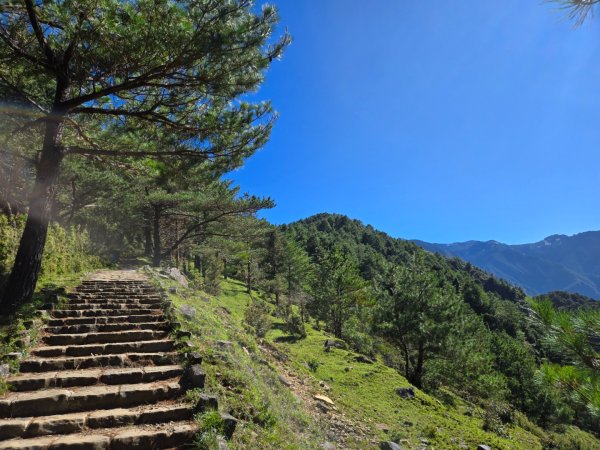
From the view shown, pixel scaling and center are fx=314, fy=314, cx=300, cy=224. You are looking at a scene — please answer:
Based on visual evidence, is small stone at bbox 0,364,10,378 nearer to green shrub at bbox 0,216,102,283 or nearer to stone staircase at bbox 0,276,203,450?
stone staircase at bbox 0,276,203,450

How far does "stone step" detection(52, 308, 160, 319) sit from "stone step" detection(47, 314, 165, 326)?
0.26m

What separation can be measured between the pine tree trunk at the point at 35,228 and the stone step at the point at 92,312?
789 mm

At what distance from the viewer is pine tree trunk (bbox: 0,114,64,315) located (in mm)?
6942

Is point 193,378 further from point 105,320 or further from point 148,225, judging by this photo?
point 148,225

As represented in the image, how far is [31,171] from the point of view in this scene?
16.4 m

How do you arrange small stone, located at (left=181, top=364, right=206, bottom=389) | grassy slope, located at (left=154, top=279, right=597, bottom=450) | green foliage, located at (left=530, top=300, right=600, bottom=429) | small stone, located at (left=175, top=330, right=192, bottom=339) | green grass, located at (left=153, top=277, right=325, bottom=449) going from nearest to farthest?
1. green foliage, located at (left=530, top=300, right=600, bottom=429)
2. green grass, located at (left=153, top=277, right=325, bottom=449)
3. small stone, located at (left=181, top=364, right=206, bottom=389)
4. grassy slope, located at (left=154, top=279, right=597, bottom=450)
5. small stone, located at (left=175, top=330, right=192, bottom=339)

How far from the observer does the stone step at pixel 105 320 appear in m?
6.71

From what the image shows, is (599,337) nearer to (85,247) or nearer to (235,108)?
(235,108)

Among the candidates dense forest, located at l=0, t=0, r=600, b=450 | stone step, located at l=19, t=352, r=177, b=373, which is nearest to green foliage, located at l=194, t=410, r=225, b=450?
stone step, located at l=19, t=352, r=177, b=373

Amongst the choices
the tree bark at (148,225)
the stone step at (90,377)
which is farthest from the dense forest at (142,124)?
the tree bark at (148,225)

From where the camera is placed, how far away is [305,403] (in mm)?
9570

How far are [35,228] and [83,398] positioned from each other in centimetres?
488

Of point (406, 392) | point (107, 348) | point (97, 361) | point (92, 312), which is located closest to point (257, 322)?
point (406, 392)

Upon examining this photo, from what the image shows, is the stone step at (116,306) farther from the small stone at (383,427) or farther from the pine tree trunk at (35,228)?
the small stone at (383,427)
